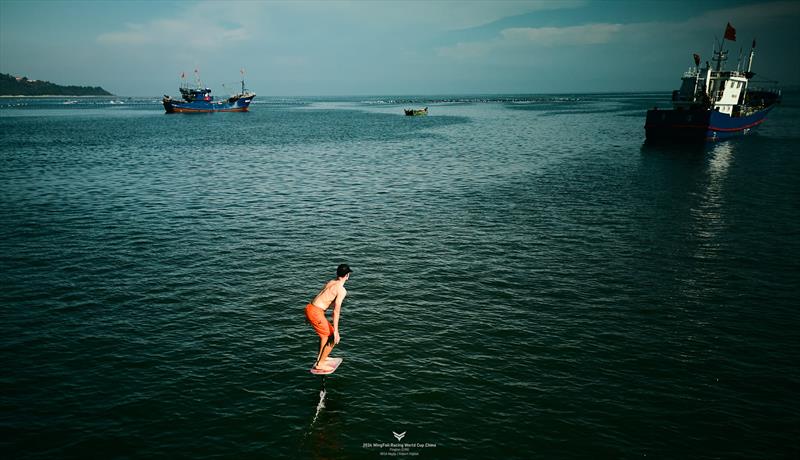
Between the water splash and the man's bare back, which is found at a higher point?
the man's bare back

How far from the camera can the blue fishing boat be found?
6266 cm

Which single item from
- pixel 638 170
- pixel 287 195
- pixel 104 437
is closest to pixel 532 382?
pixel 104 437

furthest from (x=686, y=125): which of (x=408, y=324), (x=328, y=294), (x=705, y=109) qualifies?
(x=328, y=294)

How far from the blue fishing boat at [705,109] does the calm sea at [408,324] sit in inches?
1198

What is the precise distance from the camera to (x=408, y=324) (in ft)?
51.9

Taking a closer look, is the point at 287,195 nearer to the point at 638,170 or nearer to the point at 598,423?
the point at 598,423

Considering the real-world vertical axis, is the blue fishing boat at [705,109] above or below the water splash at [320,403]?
above

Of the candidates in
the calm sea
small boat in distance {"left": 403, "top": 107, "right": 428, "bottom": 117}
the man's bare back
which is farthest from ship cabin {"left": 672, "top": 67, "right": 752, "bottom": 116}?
small boat in distance {"left": 403, "top": 107, "right": 428, "bottom": 117}

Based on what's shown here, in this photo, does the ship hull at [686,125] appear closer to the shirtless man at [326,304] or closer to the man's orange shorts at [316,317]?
the shirtless man at [326,304]

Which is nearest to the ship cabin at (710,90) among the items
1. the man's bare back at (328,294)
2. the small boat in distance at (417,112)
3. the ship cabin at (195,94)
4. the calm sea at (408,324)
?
the calm sea at (408,324)

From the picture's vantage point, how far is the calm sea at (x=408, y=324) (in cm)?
1069

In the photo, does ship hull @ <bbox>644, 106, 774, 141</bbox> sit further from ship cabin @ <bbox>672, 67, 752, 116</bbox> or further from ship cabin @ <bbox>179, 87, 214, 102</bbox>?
ship cabin @ <bbox>179, 87, 214, 102</bbox>

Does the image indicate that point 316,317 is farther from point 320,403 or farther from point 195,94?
point 195,94

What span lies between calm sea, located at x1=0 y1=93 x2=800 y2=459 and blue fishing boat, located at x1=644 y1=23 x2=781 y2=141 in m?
30.4
